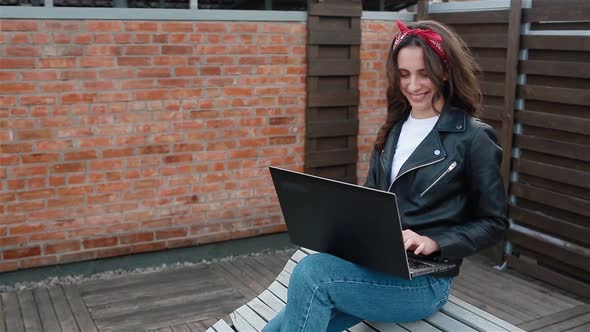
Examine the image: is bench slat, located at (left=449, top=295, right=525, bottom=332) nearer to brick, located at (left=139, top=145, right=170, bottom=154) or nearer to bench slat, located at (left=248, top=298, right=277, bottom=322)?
bench slat, located at (left=248, top=298, right=277, bottom=322)

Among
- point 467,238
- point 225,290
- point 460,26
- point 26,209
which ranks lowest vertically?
point 225,290

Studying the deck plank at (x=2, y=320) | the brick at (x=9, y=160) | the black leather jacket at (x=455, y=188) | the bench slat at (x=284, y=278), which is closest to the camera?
the black leather jacket at (x=455, y=188)

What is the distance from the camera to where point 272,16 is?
17.5 feet

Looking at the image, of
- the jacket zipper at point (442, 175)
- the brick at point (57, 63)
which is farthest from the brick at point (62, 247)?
the jacket zipper at point (442, 175)

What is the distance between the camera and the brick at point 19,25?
14.5 ft

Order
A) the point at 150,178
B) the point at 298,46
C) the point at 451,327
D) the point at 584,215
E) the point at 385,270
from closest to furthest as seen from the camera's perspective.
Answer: the point at 385,270 → the point at 451,327 → the point at 584,215 → the point at 150,178 → the point at 298,46

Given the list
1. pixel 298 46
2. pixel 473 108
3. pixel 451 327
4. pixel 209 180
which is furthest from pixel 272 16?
pixel 451 327

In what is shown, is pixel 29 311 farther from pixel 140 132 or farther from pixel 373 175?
pixel 373 175

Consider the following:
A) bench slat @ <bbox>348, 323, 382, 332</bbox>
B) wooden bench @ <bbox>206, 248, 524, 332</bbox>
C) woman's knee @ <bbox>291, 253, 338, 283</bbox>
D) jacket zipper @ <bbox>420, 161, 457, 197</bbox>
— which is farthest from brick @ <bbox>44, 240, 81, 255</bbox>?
jacket zipper @ <bbox>420, 161, 457, 197</bbox>

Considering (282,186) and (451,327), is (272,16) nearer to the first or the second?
(282,186)

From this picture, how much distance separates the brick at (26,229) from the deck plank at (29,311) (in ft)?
1.31

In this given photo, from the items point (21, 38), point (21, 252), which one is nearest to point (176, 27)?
point (21, 38)

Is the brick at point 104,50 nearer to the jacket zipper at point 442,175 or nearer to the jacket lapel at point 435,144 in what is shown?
the jacket lapel at point 435,144

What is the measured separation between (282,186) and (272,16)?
2.99 m
